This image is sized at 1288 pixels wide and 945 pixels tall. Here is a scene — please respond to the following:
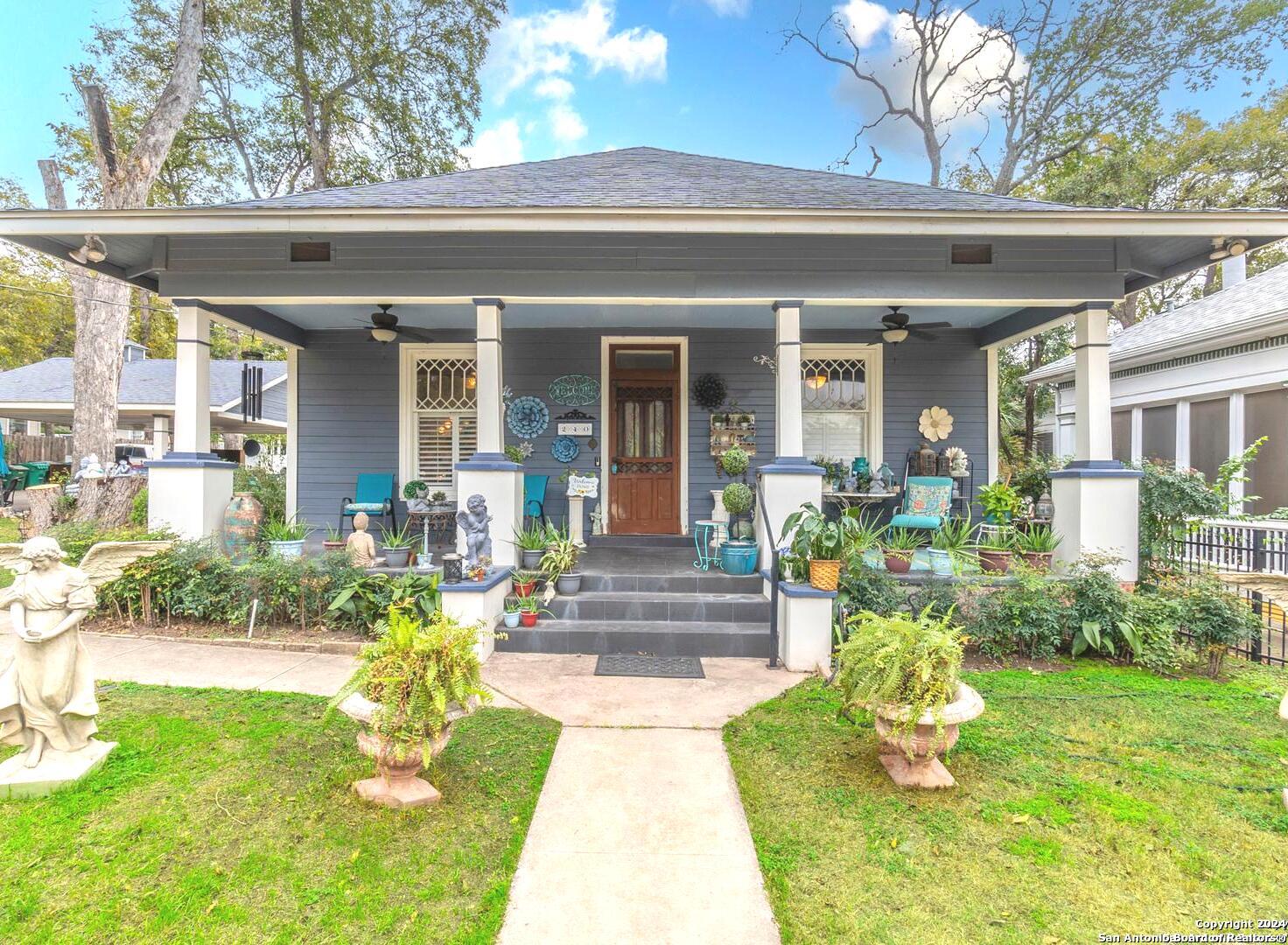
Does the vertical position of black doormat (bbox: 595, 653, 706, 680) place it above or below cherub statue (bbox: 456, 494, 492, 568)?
below

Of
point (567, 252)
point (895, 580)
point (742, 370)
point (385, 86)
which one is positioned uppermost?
point (385, 86)

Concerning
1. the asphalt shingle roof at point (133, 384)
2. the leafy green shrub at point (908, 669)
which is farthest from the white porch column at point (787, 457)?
the asphalt shingle roof at point (133, 384)

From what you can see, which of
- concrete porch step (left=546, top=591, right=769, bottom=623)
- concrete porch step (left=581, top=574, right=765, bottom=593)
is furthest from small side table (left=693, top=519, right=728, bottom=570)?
concrete porch step (left=546, top=591, right=769, bottom=623)

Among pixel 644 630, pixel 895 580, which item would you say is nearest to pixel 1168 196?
pixel 895 580

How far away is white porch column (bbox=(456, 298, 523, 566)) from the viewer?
4492 mm

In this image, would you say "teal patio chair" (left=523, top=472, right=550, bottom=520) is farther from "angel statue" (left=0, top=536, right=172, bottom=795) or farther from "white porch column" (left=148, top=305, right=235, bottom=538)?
"angel statue" (left=0, top=536, right=172, bottom=795)

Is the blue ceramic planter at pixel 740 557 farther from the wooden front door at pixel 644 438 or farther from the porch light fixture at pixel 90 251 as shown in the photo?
the porch light fixture at pixel 90 251

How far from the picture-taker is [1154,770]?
2469mm

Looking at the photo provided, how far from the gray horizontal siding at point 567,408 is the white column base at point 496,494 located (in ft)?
6.28

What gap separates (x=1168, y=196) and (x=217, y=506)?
57.4 ft

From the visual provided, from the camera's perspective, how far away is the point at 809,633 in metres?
3.80

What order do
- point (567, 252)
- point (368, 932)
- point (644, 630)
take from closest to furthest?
point (368, 932) < point (644, 630) < point (567, 252)

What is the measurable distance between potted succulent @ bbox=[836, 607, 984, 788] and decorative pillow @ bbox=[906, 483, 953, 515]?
3689 mm

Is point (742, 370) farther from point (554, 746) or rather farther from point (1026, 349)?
point (1026, 349)
